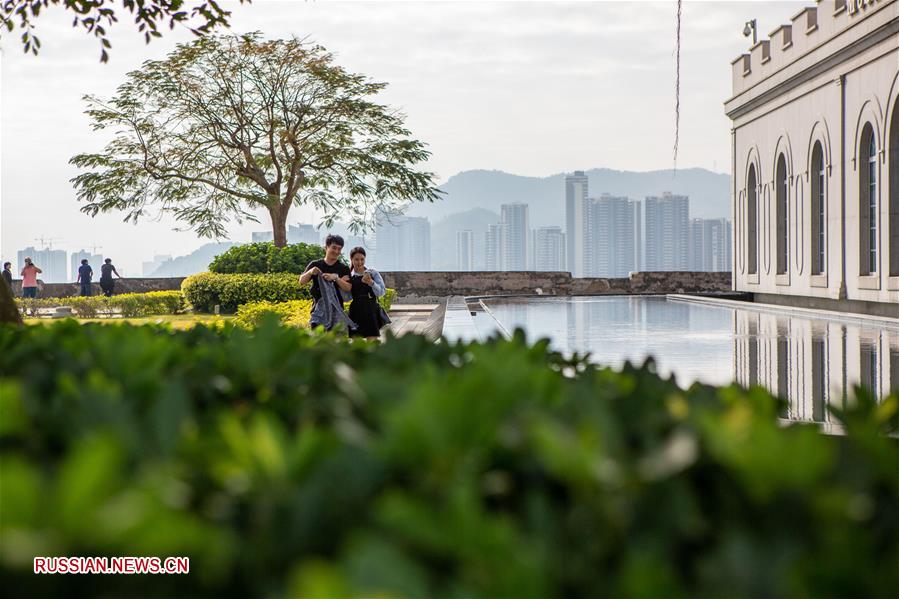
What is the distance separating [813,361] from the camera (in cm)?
915

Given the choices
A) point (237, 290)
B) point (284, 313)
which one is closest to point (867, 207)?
point (284, 313)

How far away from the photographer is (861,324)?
1451 cm

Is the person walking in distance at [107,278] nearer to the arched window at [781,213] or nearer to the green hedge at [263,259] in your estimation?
the green hedge at [263,259]

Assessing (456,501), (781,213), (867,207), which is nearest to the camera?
(456,501)

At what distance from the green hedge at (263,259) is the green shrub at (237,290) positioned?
93cm

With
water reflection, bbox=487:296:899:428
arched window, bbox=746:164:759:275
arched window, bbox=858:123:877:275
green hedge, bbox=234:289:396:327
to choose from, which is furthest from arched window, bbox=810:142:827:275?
green hedge, bbox=234:289:396:327

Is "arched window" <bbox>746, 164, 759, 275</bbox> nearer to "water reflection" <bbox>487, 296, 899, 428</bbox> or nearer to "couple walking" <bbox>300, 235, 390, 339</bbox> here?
"water reflection" <bbox>487, 296, 899, 428</bbox>

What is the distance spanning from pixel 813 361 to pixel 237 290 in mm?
14847

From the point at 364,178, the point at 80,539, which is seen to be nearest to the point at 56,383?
the point at 80,539

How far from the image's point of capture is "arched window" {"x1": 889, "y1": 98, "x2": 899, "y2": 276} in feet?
Answer: 52.9

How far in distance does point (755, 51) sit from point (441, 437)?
25297mm

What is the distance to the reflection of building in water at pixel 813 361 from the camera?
22.1 feet

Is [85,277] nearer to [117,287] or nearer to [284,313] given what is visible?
[117,287]

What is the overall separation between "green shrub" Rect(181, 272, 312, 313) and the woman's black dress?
37.9 ft
